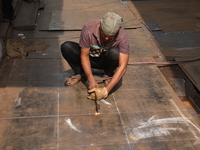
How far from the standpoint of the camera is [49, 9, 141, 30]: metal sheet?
20.1ft

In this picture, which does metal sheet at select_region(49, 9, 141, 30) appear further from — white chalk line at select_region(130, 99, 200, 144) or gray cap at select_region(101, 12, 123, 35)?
white chalk line at select_region(130, 99, 200, 144)

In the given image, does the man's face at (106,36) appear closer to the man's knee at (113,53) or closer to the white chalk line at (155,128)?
the man's knee at (113,53)

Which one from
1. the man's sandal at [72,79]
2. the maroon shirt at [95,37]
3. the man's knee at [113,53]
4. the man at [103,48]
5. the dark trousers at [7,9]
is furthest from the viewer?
the dark trousers at [7,9]

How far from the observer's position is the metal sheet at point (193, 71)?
4.17 m

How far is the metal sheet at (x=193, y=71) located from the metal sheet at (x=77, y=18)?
6.74 feet

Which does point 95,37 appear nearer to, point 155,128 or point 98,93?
point 98,93

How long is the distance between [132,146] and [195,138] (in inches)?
29.3

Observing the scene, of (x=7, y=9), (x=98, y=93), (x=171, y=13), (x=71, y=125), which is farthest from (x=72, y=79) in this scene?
(x=171, y=13)

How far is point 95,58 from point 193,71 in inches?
71.9

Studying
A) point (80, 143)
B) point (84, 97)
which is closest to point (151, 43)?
point (84, 97)

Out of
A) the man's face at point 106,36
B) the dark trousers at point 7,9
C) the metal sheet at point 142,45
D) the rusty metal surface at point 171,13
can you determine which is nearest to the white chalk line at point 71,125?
the man's face at point 106,36

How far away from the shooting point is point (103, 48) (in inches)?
137

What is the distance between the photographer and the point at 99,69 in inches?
154

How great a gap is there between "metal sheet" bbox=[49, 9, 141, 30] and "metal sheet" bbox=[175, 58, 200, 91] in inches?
80.9
